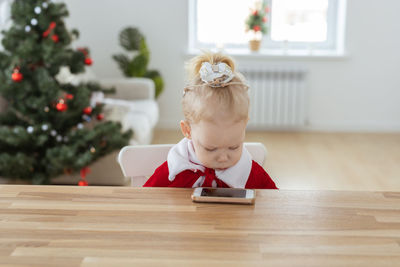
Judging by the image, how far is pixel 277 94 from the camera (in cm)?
493

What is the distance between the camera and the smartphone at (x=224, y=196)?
100 centimetres

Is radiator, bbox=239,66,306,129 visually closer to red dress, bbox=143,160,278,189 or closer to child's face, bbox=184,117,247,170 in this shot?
red dress, bbox=143,160,278,189

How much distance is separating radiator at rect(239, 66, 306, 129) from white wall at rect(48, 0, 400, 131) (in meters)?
0.12

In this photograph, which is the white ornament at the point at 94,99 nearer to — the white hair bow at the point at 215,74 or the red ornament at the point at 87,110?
the red ornament at the point at 87,110

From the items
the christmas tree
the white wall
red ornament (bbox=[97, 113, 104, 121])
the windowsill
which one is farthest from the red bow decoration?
the white wall

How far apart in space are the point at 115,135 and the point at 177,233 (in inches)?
85.0

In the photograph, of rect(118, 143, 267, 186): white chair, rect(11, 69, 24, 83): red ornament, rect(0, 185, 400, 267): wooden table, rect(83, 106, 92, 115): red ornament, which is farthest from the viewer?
rect(83, 106, 92, 115): red ornament

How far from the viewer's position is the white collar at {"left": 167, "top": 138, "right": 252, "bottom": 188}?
1.23 meters

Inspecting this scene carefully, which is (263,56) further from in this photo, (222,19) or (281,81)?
(222,19)

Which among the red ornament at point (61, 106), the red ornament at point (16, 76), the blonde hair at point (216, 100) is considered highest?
the blonde hair at point (216, 100)

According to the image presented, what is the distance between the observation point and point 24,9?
2.81m

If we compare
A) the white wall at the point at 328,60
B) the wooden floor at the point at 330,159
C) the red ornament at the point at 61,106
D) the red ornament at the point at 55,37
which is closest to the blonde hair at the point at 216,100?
the red ornament at the point at 61,106

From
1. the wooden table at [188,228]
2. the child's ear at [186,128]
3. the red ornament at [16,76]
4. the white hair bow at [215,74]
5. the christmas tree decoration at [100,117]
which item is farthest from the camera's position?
the christmas tree decoration at [100,117]

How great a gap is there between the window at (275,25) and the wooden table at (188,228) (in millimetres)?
4097
